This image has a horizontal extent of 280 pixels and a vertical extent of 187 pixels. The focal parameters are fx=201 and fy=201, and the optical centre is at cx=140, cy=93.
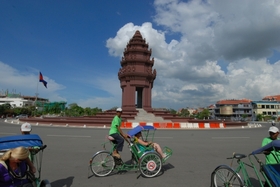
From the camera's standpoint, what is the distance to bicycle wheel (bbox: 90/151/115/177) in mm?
5038

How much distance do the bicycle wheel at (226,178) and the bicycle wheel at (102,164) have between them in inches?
98.5

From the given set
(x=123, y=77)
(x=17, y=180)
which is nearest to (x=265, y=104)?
(x=123, y=77)

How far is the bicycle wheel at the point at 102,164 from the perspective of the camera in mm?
5038

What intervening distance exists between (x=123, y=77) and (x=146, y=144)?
2877 cm

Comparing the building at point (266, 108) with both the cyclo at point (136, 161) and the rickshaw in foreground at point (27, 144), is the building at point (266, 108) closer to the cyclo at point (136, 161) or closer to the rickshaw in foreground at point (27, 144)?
the cyclo at point (136, 161)

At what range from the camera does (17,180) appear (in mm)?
3098

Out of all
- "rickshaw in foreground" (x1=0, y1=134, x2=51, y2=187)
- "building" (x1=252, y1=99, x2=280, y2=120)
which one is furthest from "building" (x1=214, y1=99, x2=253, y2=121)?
"rickshaw in foreground" (x1=0, y1=134, x2=51, y2=187)

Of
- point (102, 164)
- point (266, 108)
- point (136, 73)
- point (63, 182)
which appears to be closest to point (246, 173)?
point (102, 164)

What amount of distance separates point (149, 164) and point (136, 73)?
89.6ft

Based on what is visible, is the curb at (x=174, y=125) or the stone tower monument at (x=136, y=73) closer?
the curb at (x=174, y=125)

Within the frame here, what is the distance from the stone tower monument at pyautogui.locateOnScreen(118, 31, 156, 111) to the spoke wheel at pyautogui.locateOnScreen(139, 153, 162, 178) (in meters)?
26.1

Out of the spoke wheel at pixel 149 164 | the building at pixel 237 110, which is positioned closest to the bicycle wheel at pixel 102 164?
the spoke wheel at pixel 149 164

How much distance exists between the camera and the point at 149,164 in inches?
197

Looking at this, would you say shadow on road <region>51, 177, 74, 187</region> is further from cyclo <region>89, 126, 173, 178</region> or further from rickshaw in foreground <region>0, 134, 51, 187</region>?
rickshaw in foreground <region>0, 134, 51, 187</region>
